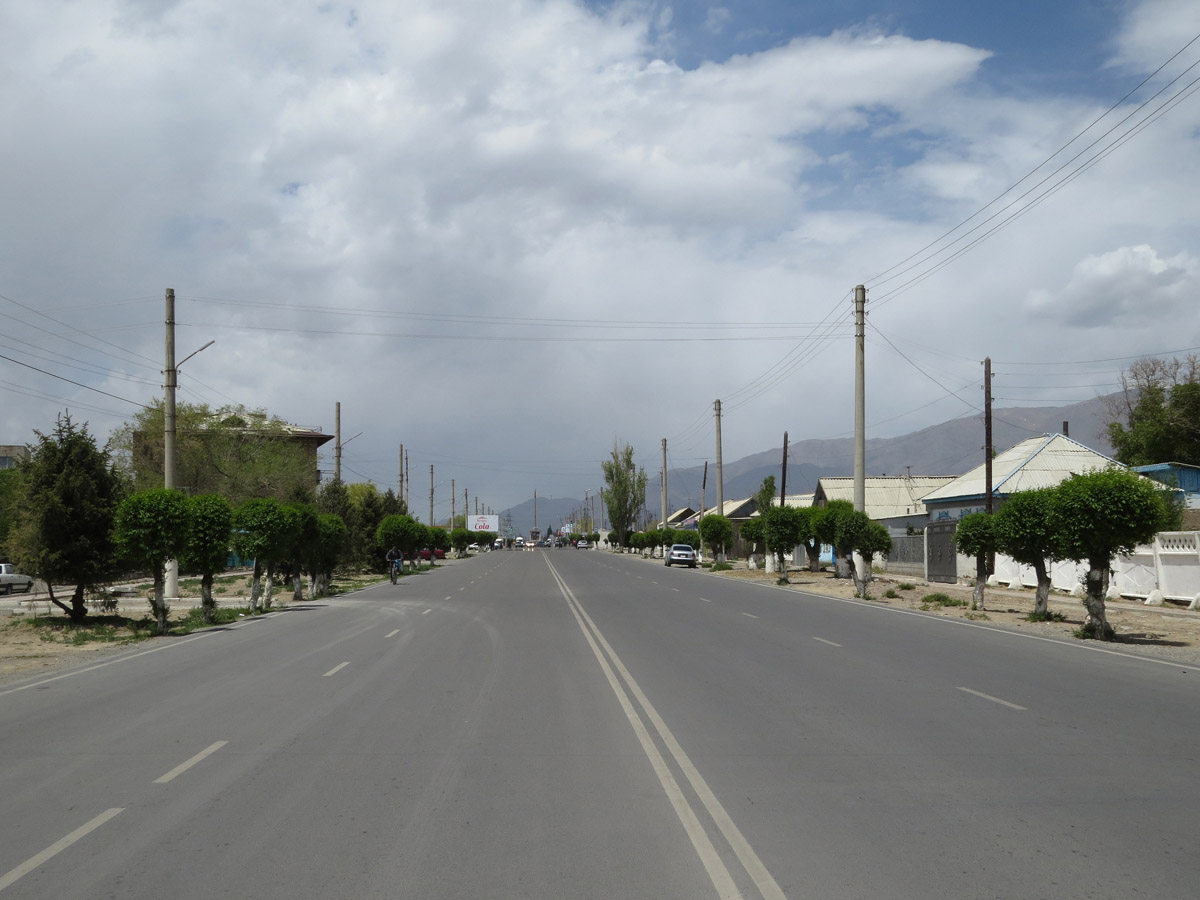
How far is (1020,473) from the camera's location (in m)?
49.5

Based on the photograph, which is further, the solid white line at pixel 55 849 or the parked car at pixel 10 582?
the parked car at pixel 10 582

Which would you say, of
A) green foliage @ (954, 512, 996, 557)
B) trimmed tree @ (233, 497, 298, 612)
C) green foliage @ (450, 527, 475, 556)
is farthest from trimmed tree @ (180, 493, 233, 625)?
green foliage @ (450, 527, 475, 556)

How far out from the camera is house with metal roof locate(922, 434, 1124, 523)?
161 ft

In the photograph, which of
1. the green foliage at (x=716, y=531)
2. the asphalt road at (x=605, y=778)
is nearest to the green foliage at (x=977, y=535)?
the asphalt road at (x=605, y=778)

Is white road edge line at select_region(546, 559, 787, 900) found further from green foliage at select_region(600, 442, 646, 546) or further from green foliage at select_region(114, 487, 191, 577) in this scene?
green foliage at select_region(600, 442, 646, 546)

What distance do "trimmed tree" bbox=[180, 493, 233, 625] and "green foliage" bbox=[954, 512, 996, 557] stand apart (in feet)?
67.7

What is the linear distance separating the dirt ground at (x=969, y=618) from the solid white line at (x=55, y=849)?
1000 centimetres

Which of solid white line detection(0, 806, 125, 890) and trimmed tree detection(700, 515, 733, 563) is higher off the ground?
trimmed tree detection(700, 515, 733, 563)

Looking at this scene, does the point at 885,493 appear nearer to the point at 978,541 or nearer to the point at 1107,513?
the point at 978,541

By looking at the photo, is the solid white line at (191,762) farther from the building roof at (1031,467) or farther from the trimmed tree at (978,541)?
the building roof at (1031,467)

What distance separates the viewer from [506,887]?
211 inches

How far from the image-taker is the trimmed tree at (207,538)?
25.0m

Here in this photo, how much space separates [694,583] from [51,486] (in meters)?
26.6

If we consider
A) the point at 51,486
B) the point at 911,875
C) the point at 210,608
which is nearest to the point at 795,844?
the point at 911,875
